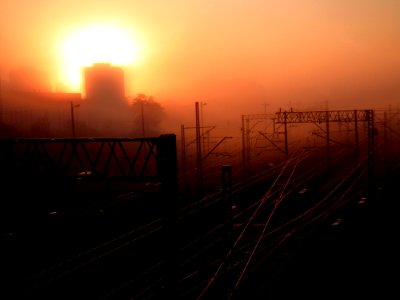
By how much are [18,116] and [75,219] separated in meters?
43.0

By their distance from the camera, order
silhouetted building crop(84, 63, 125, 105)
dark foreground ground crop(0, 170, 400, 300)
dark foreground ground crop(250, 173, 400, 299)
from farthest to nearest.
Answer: silhouetted building crop(84, 63, 125, 105) → dark foreground ground crop(250, 173, 400, 299) → dark foreground ground crop(0, 170, 400, 300)

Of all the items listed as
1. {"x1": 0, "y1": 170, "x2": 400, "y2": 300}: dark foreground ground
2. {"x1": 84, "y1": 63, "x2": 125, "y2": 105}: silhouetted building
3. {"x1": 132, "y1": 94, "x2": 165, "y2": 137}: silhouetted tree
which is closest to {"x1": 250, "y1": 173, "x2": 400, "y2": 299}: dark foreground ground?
{"x1": 0, "y1": 170, "x2": 400, "y2": 300}: dark foreground ground

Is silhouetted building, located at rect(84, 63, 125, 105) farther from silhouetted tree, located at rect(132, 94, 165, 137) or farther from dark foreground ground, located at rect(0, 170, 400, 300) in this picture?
dark foreground ground, located at rect(0, 170, 400, 300)

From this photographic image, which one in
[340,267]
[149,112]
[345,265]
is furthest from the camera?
[149,112]

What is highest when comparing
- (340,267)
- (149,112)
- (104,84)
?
(104,84)

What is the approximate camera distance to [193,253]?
16.4 m

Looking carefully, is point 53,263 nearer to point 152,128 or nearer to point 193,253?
point 193,253

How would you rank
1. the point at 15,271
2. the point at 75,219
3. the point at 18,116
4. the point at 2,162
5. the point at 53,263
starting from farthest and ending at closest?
the point at 18,116, the point at 75,219, the point at 53,263, the point at 15,271, the point at 2,162

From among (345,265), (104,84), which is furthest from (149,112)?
(345,265)

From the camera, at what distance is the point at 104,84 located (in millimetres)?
66312

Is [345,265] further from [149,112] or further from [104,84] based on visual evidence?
[104,84]

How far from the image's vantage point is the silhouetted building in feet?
214

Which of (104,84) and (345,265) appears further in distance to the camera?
(104,84)

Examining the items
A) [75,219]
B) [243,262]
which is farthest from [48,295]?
[75,219]
